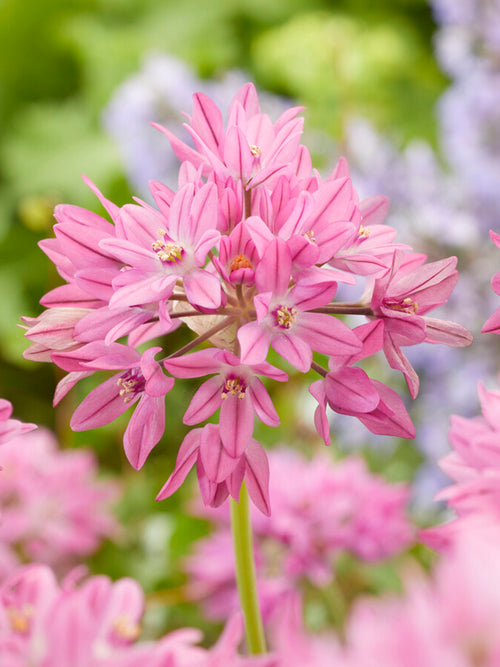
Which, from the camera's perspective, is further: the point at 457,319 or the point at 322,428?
the point at 457,319

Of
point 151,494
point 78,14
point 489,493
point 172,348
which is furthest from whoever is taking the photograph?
point 78,14

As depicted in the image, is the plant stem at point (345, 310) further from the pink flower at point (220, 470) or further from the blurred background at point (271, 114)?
the blurred background at point (271, 114)

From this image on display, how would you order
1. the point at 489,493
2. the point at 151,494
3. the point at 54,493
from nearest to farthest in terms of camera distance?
the point at 489,493 → the point at 54,493 → the point at 151,494

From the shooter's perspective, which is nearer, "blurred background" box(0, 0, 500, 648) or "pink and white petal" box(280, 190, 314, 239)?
"pink and white petal" box(280, 190, 314, 239)

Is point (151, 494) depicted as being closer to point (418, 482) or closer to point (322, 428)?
point (418, 482)

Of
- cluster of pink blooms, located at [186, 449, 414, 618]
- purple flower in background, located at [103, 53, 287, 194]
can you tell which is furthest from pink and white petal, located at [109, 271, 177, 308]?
purple flower in background, located at [103, 53, 287, 194]

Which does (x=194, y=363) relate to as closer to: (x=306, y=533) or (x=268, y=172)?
(x=268, y=172)

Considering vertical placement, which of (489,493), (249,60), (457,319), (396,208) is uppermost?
(249,60)

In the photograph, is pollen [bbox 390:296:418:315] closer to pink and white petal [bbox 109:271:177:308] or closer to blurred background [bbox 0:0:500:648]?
pink and white petal [bbox 109:271:177:308]

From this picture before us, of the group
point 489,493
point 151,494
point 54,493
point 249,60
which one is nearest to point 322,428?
point 489,493
